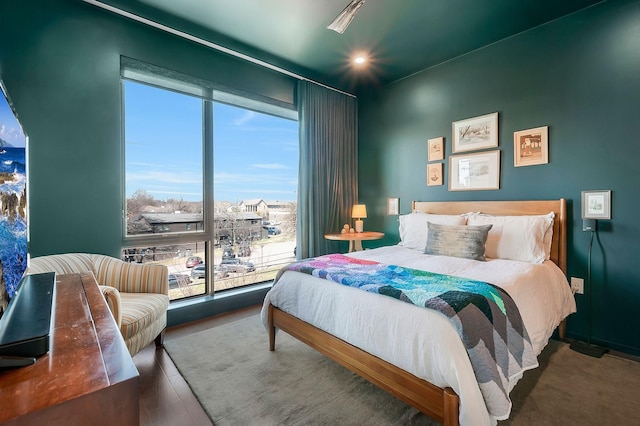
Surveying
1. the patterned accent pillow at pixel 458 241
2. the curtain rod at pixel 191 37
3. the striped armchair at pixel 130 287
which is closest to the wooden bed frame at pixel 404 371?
the patterned accent pillow at pixel 458 241

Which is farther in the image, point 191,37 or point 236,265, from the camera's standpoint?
point 236,265

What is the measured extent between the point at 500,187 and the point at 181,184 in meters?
3.34

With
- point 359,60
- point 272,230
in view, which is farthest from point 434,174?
point 272,230

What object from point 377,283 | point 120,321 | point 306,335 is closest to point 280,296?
point 306,335

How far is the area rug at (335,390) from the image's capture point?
62.7 inches

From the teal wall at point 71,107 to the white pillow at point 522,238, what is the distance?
3.42m

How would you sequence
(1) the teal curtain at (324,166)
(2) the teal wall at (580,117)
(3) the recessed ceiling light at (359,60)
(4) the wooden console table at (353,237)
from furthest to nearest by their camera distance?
(1) the teal curtain at (324,166), (4) the wooden console table at (353,237), (3) the recessed ceiling light at (359,60), (2) the teal wall at (580,117)

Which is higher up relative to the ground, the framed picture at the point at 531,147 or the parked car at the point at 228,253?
the framed picture at the point at 531,147

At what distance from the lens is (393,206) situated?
3.98m

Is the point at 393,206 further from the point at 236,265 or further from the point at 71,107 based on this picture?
the point at 71,107

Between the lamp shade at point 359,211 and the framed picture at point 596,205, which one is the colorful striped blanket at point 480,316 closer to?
the framed picture at point 596,205

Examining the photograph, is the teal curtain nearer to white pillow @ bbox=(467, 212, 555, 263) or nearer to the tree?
the tree

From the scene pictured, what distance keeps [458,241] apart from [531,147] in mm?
1202

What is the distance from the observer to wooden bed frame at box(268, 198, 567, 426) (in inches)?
52.4
